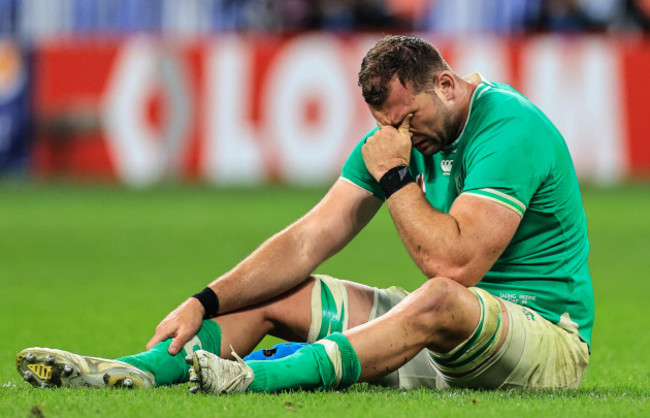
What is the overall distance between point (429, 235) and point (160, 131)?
13.3 metres

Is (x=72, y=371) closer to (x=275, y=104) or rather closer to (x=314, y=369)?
(x=314, y=369)

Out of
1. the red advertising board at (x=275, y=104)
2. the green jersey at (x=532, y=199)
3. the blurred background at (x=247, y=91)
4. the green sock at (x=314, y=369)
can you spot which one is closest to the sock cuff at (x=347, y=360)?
the green sock at (x=314, y=369)

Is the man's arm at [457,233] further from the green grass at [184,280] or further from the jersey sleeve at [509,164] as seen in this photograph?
the green grass at [184,280]

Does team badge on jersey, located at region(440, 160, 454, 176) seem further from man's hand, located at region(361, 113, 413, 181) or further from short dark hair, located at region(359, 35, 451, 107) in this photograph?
short dark hair, located at region(359, 35, 451, 107)

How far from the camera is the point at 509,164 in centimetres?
479

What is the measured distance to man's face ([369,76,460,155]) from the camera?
495cm

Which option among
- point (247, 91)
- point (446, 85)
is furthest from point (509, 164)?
point (247, 91)

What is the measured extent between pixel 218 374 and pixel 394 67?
139 cm

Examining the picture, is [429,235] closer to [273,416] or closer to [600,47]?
[273,416]

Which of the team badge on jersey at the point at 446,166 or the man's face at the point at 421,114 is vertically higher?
the man's face at the point at 421,114

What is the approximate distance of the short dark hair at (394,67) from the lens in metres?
4.92

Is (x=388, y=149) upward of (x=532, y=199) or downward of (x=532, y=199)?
upward

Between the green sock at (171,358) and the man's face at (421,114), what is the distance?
3.64 feet

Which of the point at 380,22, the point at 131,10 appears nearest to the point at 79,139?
the point at 131,10
